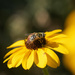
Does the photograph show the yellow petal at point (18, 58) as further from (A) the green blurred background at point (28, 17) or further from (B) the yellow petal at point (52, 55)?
(A) the green blurred background at point (28, 17)

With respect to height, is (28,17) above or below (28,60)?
below

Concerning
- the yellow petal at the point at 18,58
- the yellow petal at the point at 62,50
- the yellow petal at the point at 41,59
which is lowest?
the yellow petal at the point at 62,50

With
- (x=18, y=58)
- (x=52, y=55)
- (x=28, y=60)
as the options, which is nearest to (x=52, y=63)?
(x=52, y=55)

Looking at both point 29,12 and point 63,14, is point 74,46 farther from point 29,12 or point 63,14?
point 29,12

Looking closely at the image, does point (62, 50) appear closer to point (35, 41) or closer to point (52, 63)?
point (52, 63)

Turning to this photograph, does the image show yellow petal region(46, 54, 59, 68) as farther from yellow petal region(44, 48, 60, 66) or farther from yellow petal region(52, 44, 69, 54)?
yellow petal region(52, 44, 69, 54)

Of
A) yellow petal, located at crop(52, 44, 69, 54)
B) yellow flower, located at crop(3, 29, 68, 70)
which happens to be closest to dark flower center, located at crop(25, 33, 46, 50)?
yellow flower, located at crop(3, 29, 68, 70)

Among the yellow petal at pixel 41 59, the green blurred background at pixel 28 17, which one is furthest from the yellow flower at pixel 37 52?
the green blurred background at pixel 28 17
